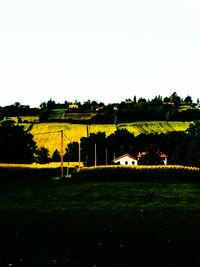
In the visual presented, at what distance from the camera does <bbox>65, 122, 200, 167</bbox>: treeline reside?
393 ft

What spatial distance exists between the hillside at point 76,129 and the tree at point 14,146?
22.1m

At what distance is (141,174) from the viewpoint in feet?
216

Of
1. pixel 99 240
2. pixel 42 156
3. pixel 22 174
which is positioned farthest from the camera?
pixel 42 156

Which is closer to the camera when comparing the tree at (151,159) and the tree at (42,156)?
the tree at (151,159)

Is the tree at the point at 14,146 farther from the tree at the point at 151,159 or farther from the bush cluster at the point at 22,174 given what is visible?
the bush cluster at the point at 22,174

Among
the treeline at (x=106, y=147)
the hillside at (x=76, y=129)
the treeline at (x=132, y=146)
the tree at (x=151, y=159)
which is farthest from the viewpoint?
the hillside at (x=76, y=129)

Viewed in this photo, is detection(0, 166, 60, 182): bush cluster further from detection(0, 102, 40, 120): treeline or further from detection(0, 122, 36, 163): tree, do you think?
detection(0, 102, 40, 120): treeline

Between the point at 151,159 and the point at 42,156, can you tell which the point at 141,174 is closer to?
the point at 151,159

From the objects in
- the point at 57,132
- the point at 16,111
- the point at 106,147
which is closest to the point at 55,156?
the point at 106,147

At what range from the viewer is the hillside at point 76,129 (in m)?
143

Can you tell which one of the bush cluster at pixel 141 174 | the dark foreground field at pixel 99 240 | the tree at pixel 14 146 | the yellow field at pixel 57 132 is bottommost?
the dark foreground field at pixel 99 240

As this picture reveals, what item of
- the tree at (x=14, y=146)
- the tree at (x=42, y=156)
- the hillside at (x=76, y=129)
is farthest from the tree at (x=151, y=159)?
the hillside at (x=76, y=129)

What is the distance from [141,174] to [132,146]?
79.1m

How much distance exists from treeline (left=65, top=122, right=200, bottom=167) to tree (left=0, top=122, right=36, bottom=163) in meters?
15.4
